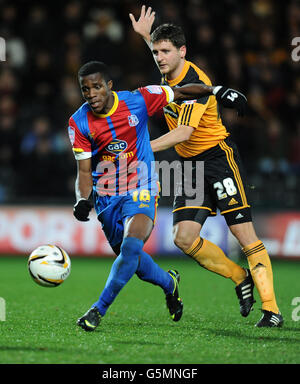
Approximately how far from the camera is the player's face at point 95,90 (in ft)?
18.3

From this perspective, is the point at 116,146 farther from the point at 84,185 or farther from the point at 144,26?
the point at 144,26

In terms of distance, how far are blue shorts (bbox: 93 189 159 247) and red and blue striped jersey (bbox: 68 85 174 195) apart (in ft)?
0.23

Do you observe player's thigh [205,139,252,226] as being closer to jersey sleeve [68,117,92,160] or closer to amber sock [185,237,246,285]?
amber sock [185,237,246,285]

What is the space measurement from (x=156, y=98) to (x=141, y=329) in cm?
185

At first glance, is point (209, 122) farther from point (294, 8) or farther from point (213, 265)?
point (294, 8)

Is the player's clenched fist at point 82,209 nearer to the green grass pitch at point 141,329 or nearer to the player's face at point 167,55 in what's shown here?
the green grass pitch at point 141,329

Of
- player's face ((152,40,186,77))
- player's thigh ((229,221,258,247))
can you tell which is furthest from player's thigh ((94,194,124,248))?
player's face ((152,40,186,77))

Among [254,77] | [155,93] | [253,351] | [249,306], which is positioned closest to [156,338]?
[253,351]

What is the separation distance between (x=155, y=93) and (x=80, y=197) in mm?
1048

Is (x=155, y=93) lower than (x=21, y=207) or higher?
higher

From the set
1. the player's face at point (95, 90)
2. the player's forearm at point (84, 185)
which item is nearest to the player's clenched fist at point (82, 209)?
the player's forearm at point (84, 185)

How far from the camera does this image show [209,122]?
6336 millimetres

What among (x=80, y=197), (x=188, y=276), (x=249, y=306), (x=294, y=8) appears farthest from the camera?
(x=294, y=8)

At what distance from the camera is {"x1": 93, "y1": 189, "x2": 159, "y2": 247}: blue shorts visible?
574cm
